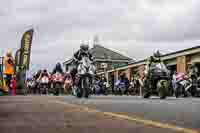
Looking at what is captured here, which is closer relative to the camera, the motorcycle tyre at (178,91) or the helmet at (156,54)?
the helmet at (156,54)

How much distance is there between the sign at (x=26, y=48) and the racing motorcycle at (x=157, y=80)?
12414 millimetres

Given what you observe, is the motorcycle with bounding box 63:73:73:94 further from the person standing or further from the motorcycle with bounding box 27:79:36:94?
the person standing

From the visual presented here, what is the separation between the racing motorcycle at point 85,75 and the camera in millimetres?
16625

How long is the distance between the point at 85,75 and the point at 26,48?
1363 cm

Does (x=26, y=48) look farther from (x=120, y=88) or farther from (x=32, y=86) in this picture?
(x=120, y=88)

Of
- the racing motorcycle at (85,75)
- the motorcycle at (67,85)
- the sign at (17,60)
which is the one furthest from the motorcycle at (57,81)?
the racing motorcycle at (85,75)

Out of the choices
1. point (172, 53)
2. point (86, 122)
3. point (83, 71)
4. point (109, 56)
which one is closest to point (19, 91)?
point (83, 71)

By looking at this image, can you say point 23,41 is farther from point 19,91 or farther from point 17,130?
point 17,130

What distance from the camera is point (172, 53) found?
135 ft

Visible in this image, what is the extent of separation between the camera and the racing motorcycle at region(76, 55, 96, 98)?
1662 cm

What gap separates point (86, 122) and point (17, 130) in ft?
3.83

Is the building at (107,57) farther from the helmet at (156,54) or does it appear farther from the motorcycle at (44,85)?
the helmet at (156,54)

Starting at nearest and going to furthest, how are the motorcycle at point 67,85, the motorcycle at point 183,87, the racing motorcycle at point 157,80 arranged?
the racing motorcycle at point 157,80, the motorcycle at point 183,87, the motorcycle at point 67,85

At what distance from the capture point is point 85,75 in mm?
16578
